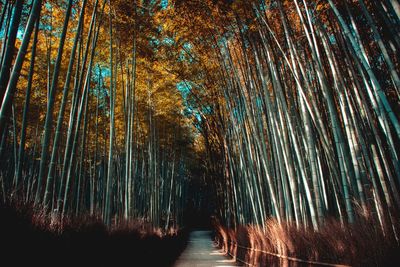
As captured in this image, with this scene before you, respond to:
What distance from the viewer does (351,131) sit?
2.70m

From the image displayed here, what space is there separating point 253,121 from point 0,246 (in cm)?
371

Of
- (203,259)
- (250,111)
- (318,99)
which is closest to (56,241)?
(250,111)

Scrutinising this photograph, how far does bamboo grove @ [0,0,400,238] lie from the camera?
106 inches

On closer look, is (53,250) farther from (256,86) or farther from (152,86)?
(152,86)

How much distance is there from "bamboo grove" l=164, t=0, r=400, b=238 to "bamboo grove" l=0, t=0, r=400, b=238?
19mm

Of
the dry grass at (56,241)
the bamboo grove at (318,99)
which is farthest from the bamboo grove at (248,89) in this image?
the dry grass at (56,241)

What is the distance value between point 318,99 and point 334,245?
246cm

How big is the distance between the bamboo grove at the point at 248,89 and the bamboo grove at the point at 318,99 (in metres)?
0.02

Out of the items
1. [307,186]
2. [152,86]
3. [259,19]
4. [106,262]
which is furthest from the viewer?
[152,86]

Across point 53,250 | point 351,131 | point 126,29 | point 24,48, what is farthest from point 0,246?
point 126,29

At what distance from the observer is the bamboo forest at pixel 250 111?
2.05 m

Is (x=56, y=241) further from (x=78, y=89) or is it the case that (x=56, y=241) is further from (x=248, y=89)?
(x=248, y=89)

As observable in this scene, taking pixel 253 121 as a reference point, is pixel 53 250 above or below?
below

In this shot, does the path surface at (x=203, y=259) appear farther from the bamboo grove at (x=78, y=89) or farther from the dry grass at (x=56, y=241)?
the dry grass at (x=56, y=241)
